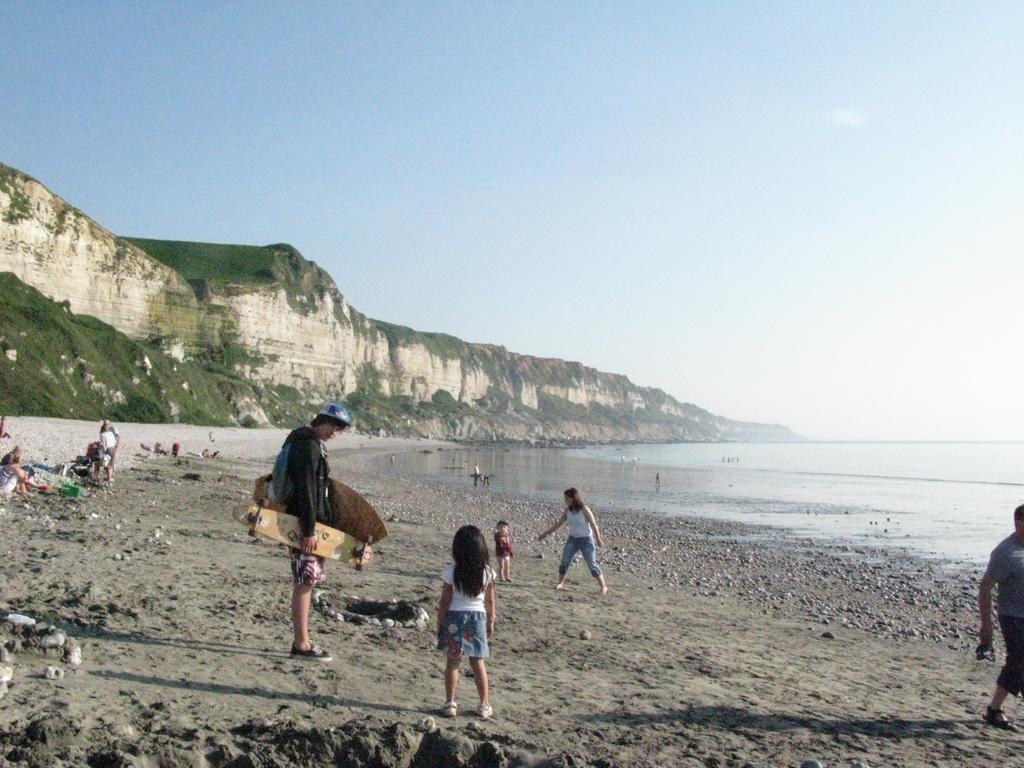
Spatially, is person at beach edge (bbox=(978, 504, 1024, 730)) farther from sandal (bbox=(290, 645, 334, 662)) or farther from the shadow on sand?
the shadow on sand

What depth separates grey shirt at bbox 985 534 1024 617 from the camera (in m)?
6.29

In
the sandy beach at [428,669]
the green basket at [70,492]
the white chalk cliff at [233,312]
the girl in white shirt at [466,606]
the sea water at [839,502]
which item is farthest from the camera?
the white chalk cliff at [233,312]

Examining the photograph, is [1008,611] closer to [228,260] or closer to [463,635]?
[463,635]

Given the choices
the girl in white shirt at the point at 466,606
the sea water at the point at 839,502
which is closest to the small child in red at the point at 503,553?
the girl in white shirt at the point at 466,606

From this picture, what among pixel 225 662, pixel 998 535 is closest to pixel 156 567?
pixel 225 662

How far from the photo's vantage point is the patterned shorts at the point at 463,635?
17.9 ft

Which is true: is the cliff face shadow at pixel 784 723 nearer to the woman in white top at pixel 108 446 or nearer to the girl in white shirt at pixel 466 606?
the girl in white shirt at pixel 466 606

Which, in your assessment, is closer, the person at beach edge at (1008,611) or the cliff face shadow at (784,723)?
the cliff face shadow at (784,723)

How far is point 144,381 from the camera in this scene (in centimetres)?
6322

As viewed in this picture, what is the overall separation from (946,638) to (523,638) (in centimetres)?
663

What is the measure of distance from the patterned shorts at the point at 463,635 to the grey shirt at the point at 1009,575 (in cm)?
409

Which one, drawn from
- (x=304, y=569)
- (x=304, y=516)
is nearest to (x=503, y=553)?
(x=304, y=569)

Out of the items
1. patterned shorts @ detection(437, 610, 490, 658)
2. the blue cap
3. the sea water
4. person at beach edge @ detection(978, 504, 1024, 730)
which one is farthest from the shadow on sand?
the sea water

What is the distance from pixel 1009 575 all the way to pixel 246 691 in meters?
5.97
